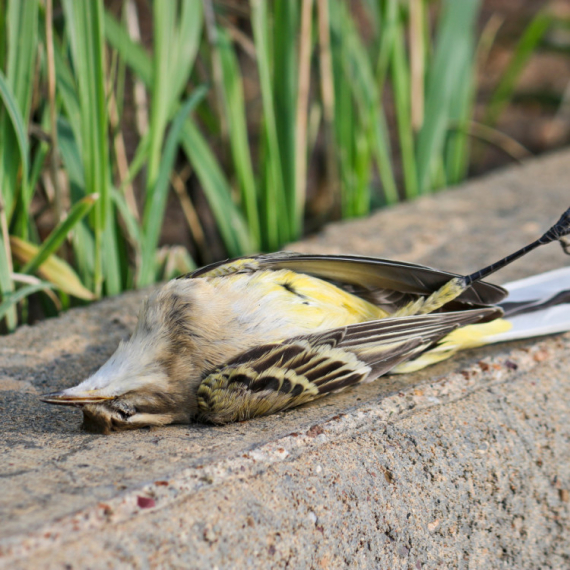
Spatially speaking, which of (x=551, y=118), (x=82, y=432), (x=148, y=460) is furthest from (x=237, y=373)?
(x=551, y=118)

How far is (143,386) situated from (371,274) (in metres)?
0.83

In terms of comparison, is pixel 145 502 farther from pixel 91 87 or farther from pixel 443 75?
pixel 443 75

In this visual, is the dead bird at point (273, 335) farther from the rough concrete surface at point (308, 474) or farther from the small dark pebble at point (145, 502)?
the small dark pebble at point (145, 502)

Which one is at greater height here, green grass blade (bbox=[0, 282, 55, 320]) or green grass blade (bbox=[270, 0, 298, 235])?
green grass blade (bbox=[270, 0, 298, 235])

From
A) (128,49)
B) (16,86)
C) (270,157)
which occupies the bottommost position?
(270,157)

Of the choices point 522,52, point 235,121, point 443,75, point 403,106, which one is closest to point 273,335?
point 235,121

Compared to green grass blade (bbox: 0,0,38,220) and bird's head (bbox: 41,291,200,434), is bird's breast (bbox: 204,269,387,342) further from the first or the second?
green grass blade (bbox: 0,0,38,220)

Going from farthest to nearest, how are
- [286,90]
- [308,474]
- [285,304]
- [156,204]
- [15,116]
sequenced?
[286,90] < [156,204] < [15,116] < [285,304] < [308,474]

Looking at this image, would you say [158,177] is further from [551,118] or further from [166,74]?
[551,118]

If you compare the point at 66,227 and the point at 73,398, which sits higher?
the point at 66,227

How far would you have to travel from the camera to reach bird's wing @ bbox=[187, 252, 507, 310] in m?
2.04

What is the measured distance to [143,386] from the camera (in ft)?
6.11

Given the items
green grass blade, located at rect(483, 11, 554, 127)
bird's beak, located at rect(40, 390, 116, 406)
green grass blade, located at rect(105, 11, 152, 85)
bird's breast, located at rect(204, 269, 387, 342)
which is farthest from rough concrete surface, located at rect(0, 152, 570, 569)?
green grass blade, located at rect(483, 11, 554, 127)

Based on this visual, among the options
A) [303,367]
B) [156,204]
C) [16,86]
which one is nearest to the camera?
[303,367]
